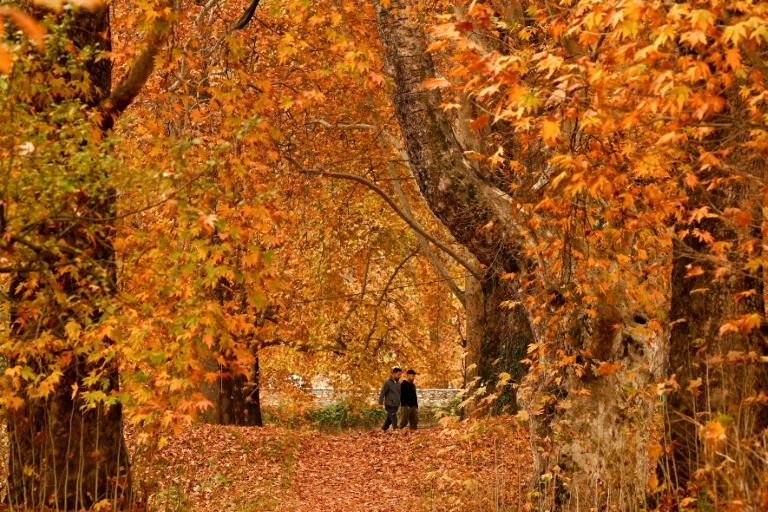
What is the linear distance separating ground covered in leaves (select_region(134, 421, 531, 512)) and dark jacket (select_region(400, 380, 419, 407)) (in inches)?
53.1

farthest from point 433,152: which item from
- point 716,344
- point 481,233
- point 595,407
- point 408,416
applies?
point 408,416

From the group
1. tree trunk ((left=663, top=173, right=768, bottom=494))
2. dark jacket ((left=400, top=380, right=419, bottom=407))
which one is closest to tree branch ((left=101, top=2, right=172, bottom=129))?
tree trunk ((left=663, top=173, right=768, bottom=494))

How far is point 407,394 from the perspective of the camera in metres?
17.5

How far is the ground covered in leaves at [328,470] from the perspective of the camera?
35.6 feet

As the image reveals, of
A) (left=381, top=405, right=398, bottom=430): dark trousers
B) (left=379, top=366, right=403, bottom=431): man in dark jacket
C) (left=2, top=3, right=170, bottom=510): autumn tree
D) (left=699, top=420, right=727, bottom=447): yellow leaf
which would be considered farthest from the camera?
(left=381, top=405, right=398, bottom=430): dark trousers

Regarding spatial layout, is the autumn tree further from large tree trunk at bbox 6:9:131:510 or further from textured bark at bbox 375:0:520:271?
textured bark at bbox 375:0:520:271

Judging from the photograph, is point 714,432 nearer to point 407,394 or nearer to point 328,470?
point 328,470

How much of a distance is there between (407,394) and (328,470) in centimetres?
373

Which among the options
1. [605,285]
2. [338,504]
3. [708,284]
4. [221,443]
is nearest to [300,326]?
[221,443]

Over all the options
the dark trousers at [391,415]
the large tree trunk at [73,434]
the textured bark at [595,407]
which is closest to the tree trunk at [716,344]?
the textured bark at [595,407]

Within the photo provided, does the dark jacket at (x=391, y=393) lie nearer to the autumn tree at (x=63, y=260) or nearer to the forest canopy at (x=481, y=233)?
the forest canopy at (x=481, y=233)

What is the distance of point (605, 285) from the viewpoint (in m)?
7.82

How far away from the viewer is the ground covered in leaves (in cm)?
1085

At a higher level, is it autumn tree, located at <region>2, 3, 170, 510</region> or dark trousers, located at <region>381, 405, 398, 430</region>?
autumn tree, located at <region>2, 3, 170, 510</region>
